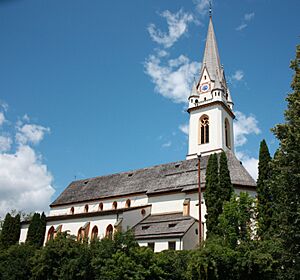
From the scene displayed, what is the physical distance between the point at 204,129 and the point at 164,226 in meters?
25.2

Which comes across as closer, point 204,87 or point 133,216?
point 133,216

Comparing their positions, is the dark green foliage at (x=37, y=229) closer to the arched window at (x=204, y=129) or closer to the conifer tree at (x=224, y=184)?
the arched window at (x=204, y=129)

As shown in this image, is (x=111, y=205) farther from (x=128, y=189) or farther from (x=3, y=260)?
(x=3, y=260)

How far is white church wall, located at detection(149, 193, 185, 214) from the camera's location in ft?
132

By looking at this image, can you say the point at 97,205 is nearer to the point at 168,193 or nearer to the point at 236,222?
the point at 168,193

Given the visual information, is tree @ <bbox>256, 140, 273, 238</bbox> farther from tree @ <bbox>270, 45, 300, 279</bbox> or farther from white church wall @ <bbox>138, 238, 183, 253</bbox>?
white church wall @ <bbox>138, 238, 183, 253</bbox>

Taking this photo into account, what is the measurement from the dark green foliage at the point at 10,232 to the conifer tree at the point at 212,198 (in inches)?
1241

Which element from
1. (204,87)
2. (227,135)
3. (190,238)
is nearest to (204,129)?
(227,135)

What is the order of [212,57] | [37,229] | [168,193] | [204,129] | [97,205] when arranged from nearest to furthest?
[168,193], [37,229], [97,205], [204,129], [212,57]

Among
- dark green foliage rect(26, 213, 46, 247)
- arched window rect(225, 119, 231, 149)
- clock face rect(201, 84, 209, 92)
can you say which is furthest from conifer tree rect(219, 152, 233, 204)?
clock face rect(201, 84, 209, 92)

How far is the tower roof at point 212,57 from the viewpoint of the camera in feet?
211

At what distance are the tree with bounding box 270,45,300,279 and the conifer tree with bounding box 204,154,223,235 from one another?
1054cm

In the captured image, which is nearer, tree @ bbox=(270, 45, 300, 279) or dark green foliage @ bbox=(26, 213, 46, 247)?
tree @ bbox=(270, 45, 300, 279)

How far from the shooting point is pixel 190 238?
112 ft
